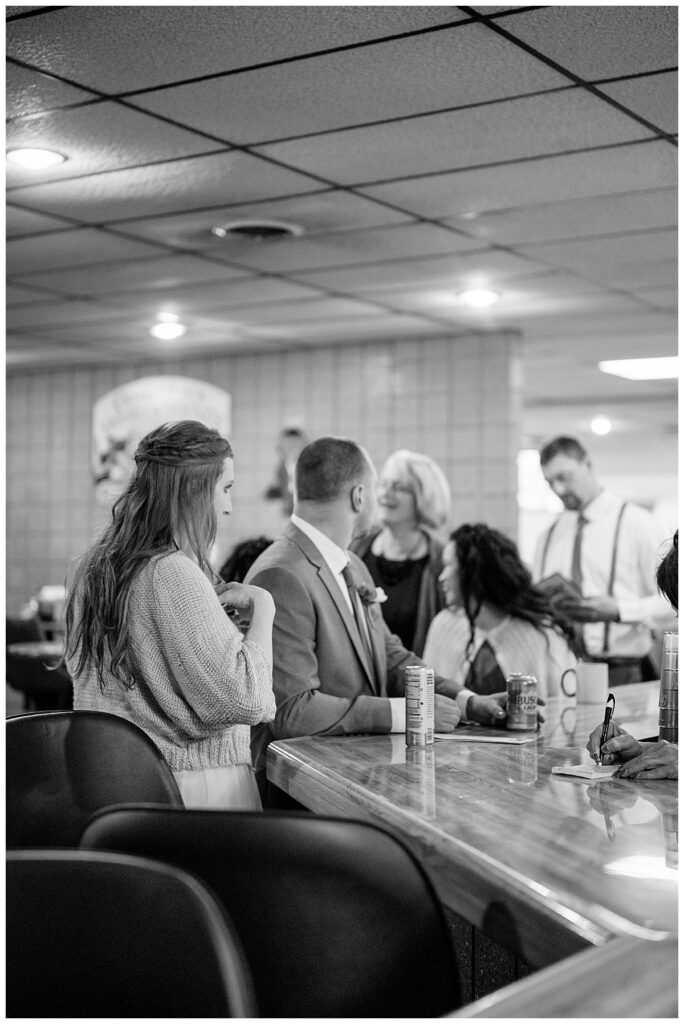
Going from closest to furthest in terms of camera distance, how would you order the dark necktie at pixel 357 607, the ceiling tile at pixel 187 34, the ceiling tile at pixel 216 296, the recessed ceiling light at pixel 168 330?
the ceiling tile at pixel 187 34
the dark necktie at pixel 357 607
the ceiling tile at pixel 216 296
the recessed ceiling light at pixel 168 330

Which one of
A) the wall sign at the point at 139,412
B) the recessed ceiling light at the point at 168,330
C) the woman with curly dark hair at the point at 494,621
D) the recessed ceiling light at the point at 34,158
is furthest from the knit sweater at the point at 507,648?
the wall sign at the point at 139,412

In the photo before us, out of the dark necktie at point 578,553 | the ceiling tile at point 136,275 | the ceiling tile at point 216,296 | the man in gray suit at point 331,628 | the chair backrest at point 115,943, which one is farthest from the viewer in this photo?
the ceiling tile at point 216,296

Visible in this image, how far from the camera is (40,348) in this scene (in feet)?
25.6

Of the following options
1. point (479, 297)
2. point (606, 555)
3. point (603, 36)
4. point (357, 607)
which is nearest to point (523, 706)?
point (357, 607)

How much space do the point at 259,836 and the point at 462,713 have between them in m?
1.59

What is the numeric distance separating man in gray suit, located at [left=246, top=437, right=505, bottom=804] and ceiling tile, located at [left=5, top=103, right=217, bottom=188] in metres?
1.12

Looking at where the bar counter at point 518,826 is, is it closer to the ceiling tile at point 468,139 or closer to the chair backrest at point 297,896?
the chair backrest at point 297,896

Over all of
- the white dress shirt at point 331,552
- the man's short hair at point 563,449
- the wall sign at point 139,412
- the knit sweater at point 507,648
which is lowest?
the knit sweater at point 507,648

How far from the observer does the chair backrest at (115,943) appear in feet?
3.70

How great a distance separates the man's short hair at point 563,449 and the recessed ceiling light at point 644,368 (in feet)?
9.67

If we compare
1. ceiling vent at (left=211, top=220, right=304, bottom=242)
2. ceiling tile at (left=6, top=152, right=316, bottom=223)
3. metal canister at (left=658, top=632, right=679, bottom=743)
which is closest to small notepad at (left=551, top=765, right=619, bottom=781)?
metal canister at (left=658, top=632, right=679, bottom=743)

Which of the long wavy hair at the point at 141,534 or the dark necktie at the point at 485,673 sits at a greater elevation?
the long wavy hair at the point at 141,534

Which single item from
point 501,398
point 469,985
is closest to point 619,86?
point 469,985

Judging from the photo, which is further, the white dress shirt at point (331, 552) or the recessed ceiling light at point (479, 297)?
the recessed ceiling light at point (479, 297)
